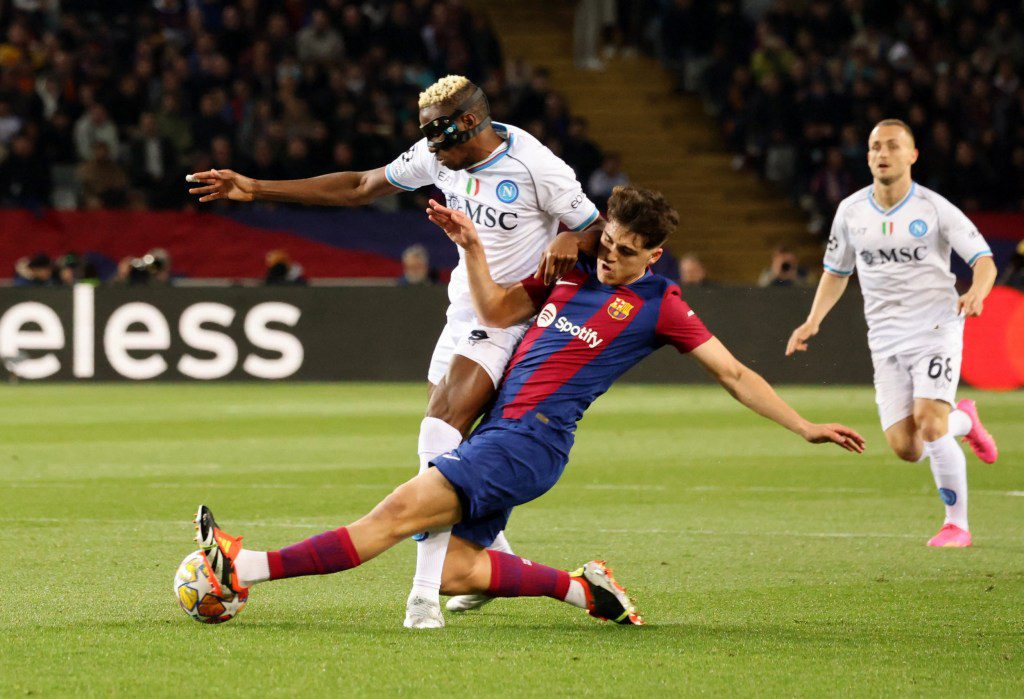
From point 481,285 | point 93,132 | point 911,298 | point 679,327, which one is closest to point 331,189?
point 481,285

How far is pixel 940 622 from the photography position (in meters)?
6.01

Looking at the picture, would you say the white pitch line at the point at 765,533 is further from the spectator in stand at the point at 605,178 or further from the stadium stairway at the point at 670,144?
the stadium stairway at the point at 670,144

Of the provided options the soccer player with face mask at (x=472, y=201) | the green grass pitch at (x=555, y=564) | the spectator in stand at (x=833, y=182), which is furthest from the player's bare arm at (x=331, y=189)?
the spectator in stand at (x=833, y=182)

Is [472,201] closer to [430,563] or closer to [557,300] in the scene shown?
[557,300]

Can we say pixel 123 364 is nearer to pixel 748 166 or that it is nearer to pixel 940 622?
pixel 748 166

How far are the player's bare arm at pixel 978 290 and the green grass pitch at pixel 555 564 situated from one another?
1.14 metres

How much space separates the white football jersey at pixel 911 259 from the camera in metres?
8.63

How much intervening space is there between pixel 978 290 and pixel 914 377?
27.5 inches

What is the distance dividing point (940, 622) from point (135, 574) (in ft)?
10.6

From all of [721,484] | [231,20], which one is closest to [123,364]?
[231,20]

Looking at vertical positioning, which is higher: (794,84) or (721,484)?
(794,84)

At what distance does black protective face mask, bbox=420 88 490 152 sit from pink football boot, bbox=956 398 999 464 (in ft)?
12.7

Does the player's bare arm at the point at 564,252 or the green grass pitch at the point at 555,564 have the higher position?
the player's bare arm at the point at 564,252

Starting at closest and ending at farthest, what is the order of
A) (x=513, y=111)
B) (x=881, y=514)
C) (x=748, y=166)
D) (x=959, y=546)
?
(x=959, y=546)
(x=881, y=514)
(x=513, y=111)
(x=748, y=166)
